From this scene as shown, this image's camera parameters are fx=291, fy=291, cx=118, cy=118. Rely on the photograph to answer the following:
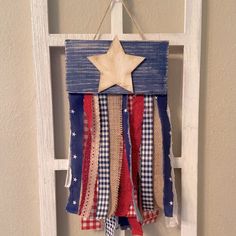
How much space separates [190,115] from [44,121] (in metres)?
0.23

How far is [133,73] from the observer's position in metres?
0.42

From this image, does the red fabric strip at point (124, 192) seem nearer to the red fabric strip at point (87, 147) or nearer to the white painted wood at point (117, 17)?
the red fabric strip at point (87, 147)

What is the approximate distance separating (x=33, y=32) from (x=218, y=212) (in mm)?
423

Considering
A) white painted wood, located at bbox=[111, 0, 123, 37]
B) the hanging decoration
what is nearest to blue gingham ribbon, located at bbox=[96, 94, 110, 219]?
the hanging decoration

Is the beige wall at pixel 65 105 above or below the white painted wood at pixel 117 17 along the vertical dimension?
below

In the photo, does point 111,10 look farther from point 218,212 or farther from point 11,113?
point 218,212

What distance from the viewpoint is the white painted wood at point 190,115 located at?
44cm

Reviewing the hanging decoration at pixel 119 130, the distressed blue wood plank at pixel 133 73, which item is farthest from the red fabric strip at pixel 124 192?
the distressed blue wood plank at pixel 133 73

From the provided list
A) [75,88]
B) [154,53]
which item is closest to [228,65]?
[154,53]

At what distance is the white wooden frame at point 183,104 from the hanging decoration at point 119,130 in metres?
0.03

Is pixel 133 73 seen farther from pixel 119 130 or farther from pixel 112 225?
pixel 112 225

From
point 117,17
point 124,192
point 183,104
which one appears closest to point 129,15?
point 117,17

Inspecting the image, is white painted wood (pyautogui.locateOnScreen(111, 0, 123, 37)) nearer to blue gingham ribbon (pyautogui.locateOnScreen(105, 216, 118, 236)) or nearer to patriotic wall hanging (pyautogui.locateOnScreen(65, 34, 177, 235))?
patriotic wall hanging (pyautogui.locateOnScreen(65, 34, 177, 235))

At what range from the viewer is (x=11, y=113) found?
18.3 inches
